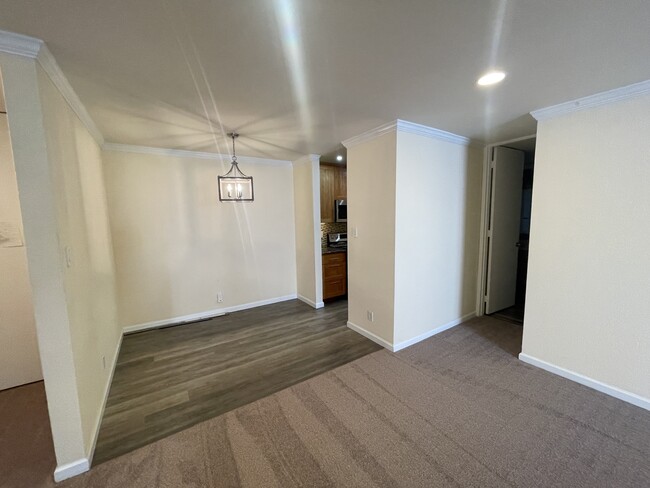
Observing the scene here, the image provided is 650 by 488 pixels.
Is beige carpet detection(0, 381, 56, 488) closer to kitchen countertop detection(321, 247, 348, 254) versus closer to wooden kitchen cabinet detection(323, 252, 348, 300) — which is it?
wooden kitchen cabinet detection(323, 252, 348, 300)

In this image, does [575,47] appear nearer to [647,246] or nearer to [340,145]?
[647,246]

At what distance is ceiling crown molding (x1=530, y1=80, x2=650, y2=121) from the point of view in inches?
74.2

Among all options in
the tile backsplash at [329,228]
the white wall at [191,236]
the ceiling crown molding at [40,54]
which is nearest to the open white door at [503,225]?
the tile backsplash at [329,228]

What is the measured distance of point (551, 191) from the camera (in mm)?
2383

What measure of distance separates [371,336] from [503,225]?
2396mm

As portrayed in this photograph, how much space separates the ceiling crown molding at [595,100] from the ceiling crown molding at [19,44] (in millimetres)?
3406

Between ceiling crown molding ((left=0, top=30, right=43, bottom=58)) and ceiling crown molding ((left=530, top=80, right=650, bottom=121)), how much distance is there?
341cm

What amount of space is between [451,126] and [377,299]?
6.51 feet

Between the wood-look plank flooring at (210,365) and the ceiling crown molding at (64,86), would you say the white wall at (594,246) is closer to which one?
the wood-look plank flooring at (210,365)

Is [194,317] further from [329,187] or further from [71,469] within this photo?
[329,187]

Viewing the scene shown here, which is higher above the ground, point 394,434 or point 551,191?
point 551,191

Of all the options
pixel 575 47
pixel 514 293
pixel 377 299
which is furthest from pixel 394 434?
pixel 514 293

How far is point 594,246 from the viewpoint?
2176 millimetres

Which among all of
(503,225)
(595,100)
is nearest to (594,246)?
(595,100)
